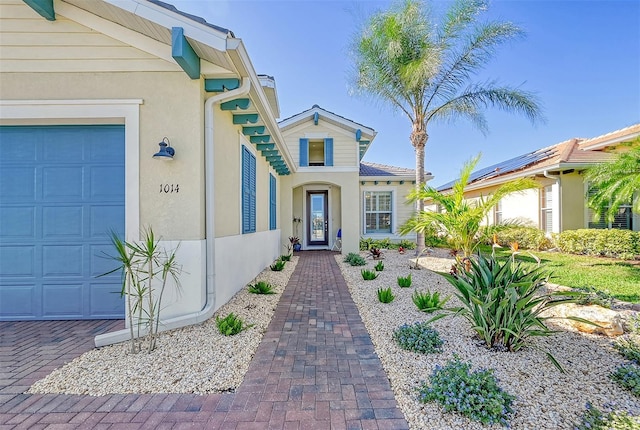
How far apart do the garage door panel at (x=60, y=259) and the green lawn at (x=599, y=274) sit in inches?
276

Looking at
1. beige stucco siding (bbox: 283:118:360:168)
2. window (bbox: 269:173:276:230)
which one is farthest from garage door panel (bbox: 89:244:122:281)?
beige stucco siding (bbox: 283:118:360:168)

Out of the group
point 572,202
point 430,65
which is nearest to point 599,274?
point 572,202

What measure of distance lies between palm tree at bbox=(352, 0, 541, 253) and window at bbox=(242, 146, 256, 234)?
592 centimetres

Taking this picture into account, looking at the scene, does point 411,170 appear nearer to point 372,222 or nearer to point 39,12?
point 372,222

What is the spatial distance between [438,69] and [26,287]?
38.7ft

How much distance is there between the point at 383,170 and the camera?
48.2 feet

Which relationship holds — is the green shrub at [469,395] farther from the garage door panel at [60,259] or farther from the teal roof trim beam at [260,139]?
the teal roof trim beam at [260,139]

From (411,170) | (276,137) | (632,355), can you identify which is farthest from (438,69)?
(632,355)

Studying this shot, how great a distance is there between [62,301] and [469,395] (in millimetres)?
5483

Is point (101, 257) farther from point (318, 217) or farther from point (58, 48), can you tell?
point (318, 217)

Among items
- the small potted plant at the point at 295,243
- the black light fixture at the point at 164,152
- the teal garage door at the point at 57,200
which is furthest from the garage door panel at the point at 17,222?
the small potted plant at the point at 295,243

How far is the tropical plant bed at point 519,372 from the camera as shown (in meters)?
2.28

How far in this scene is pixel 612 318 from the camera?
3809 mm

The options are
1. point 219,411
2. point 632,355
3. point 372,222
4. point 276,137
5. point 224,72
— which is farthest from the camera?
point 372,222
